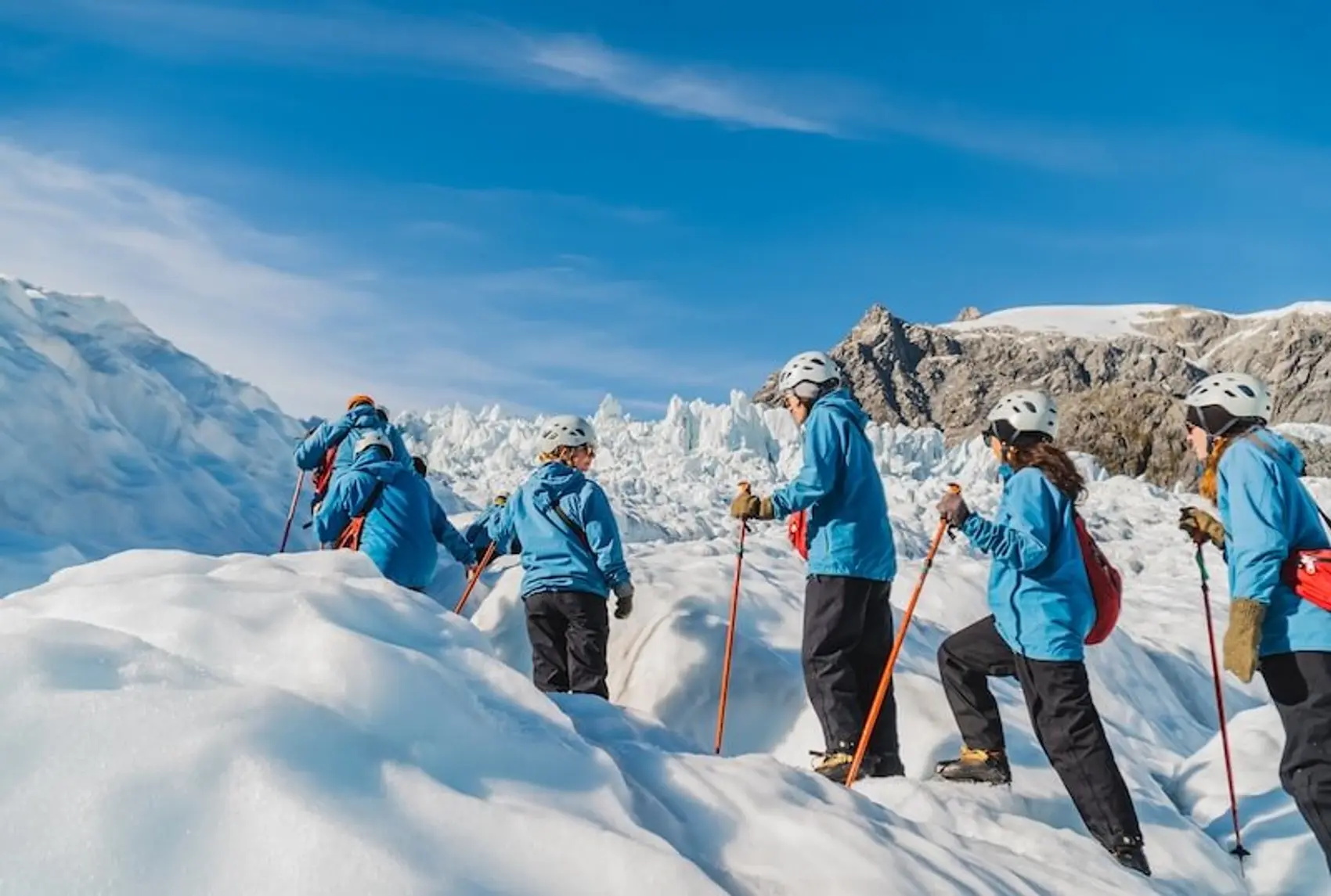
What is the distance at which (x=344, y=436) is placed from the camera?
6.44 meters

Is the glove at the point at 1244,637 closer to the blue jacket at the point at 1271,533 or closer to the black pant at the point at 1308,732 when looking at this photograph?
the blue jacket at the point at 1271,533

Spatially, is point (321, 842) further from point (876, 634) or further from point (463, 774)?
point (876, 634)

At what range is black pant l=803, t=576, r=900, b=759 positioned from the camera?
372cm

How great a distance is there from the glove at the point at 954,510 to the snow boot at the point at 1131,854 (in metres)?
1.07

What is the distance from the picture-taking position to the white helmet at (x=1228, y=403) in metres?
3.10

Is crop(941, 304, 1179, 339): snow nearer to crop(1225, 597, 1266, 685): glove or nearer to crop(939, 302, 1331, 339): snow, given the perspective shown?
crop(939, 302, 1331, 339): snow

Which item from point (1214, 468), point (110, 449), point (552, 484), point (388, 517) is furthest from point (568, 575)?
point (110, 449)

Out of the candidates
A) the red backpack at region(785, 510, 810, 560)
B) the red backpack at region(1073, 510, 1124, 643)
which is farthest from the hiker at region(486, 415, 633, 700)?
the red backpack at region(1073, 510, 1124, 643)

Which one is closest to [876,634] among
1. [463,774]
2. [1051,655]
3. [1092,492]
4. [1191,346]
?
[1051,655]

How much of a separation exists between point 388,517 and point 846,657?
2499 millimetres

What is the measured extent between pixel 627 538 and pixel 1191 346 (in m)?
80.2

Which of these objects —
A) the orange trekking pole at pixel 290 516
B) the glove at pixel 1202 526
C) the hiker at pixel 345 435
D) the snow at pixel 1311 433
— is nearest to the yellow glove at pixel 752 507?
the glove at pixel 1202 526

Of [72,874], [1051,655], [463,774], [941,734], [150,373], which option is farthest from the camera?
[150,373]

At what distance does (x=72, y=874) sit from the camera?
1.30 meters
